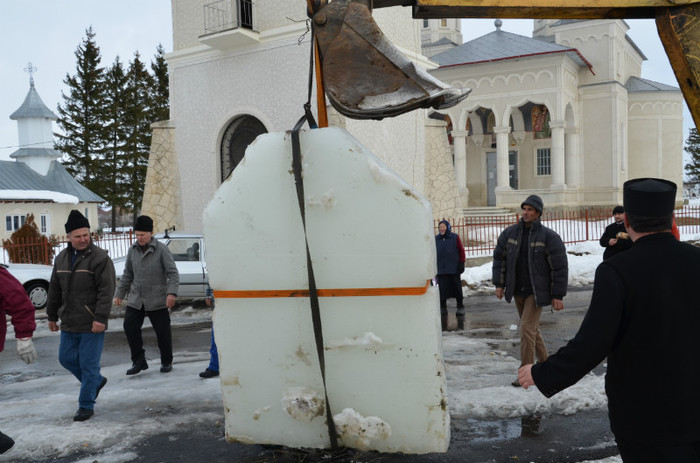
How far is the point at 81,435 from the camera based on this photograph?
15.8 feet

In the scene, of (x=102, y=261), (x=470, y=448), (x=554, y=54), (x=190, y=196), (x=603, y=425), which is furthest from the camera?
(x=554, y=54)

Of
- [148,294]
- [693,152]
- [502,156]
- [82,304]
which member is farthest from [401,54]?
[693,152]

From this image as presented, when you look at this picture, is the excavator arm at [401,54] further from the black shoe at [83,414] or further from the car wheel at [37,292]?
the car wheel at [37,292]

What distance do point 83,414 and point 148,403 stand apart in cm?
61

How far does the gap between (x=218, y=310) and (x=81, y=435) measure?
7.62 feet

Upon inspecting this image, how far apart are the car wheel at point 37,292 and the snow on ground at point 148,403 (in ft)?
20.1

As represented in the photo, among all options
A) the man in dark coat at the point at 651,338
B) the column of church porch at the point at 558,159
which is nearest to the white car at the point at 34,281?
the man in dark coat at the point at 651,338

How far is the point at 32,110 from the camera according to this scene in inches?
1478

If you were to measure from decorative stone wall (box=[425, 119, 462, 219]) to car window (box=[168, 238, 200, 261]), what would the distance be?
7.90m

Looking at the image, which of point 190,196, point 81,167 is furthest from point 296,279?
point 81,167

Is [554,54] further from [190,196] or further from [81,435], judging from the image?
[81,435]

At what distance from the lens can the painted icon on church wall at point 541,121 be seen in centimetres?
3012

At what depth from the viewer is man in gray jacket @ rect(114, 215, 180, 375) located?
6.93 m

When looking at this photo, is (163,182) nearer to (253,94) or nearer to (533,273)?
(253,94)
